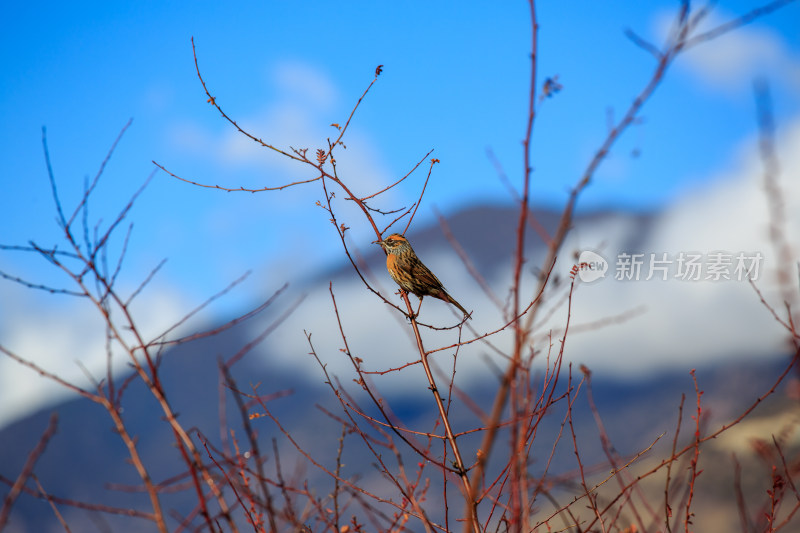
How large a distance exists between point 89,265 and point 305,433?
193m

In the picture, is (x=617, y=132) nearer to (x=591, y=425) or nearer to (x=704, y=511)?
(x=704, y=511)

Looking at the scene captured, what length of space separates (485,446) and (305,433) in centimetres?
19385

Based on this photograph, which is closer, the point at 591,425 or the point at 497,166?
the point at 497,166

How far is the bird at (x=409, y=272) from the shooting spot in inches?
315

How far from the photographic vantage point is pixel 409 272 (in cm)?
814

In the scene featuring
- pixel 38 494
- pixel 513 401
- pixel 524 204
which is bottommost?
pixel 38 494

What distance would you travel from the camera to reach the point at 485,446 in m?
2.24

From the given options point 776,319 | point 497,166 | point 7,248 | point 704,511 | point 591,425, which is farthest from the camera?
point 591,425

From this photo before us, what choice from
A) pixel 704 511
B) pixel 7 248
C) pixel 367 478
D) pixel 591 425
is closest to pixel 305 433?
pixel 367 478

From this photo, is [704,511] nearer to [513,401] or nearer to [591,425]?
[513,401]

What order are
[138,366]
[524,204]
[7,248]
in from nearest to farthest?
[524,204] < [138,366] < [7,248]

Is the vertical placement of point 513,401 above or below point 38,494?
above

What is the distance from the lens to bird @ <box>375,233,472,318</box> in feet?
26.3

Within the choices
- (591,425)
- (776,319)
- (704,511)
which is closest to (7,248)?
(776,319)
